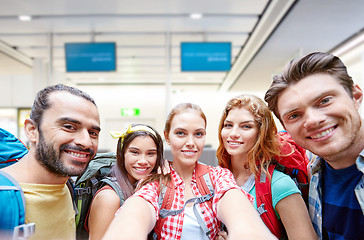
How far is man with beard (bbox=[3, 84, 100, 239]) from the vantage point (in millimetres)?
1355

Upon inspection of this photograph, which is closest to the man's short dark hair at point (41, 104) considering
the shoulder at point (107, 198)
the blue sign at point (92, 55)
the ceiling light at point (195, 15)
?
the shoulder at point (107, 198)

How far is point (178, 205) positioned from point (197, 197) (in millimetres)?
123

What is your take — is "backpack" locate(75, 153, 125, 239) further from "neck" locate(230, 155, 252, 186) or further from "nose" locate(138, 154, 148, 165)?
"neck" locate(230, 155, 252, 186)

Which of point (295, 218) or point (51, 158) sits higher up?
point (51, 158)

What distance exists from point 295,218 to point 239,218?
53 cm

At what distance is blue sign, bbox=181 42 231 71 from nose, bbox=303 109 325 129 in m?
4.83

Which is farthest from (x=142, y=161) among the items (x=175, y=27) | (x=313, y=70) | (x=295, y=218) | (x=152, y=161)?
(x=175, y=27)

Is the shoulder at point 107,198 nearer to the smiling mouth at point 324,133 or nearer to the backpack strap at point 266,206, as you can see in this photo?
the backpack strap at point 266,206

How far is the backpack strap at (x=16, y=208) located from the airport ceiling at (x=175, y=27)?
4.21 m

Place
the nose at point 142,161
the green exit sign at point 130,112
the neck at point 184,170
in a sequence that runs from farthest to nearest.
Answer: the green exit sign at point 130,112 → the nose at point 142,161 → the neck at point 184,170

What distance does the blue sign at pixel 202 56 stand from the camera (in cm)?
601

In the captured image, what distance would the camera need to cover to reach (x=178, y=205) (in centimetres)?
147

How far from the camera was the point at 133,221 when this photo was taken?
44.0 inches

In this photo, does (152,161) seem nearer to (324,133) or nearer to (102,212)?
(102,212)
